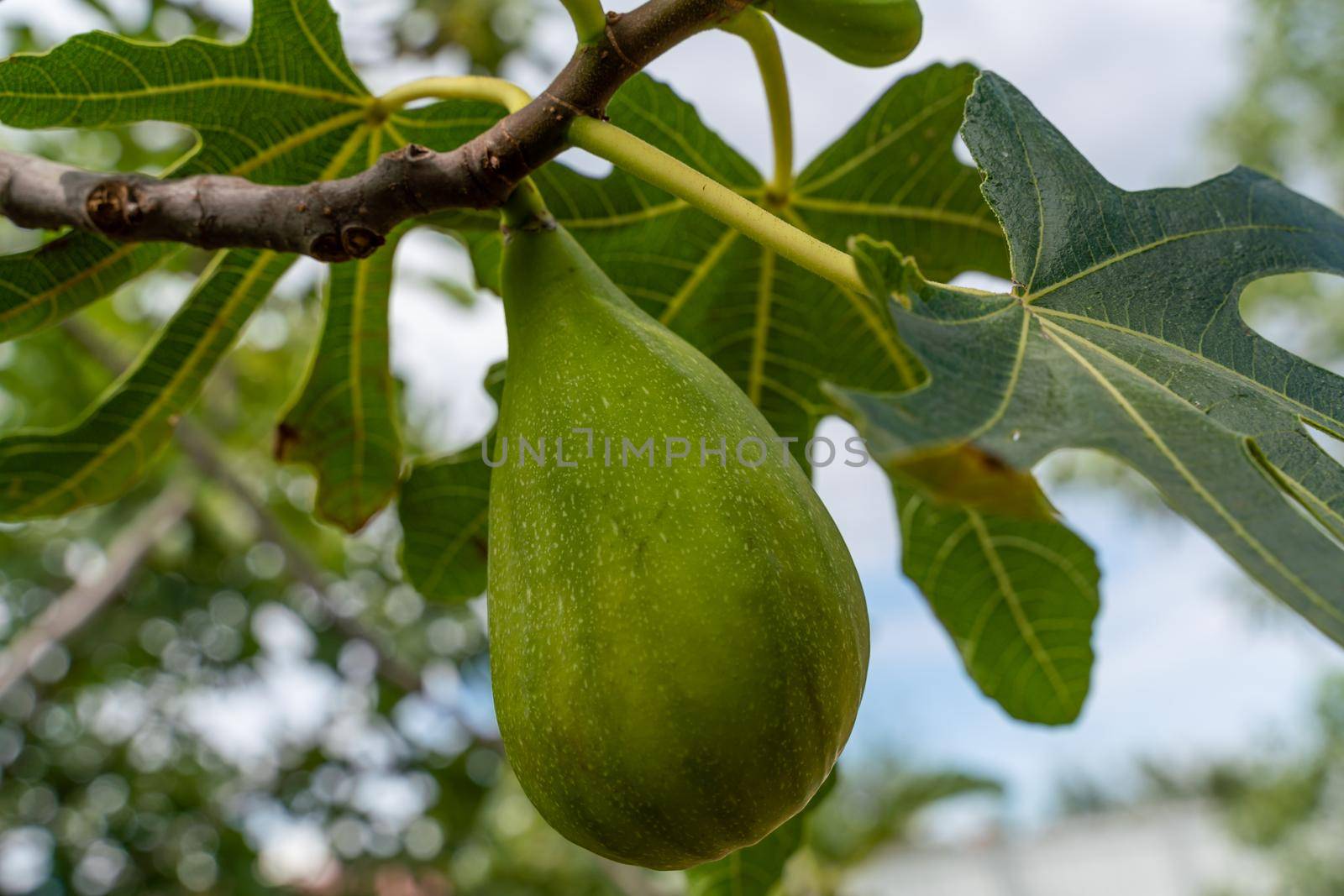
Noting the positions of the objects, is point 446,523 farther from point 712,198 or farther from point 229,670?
point 229,670

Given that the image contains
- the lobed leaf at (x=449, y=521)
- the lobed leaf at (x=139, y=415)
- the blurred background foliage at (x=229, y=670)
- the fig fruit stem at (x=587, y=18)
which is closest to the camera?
the fig fruit stem at (x=587, y=18)

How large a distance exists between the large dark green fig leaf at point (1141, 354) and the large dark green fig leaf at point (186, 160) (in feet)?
2.19

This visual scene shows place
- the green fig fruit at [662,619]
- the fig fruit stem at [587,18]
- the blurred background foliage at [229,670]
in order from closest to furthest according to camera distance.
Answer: the green fig fruit at [662,619], the fig fruit stem at [587,18], the blurred background foliage at [229,670]

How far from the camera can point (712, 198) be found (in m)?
0.81

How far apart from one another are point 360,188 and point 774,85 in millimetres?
480

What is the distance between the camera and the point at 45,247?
1133 mm

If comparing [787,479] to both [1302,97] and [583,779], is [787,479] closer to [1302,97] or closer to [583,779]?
[583,779]

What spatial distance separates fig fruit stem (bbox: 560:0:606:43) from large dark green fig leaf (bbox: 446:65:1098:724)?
0.44 meters

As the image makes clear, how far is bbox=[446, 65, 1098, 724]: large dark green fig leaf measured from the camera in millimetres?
1329

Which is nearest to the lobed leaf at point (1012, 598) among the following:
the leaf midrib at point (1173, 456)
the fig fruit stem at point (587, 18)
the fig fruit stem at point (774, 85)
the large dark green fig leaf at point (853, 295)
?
the large dark green fig leaf at point (853, 295)

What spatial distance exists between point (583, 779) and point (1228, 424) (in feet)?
1.69

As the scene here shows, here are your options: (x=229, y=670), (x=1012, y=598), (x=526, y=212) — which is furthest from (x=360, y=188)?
(x=229, y=670)

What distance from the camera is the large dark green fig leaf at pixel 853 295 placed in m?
1.33

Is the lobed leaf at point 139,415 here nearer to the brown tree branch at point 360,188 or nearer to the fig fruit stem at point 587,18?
the brown tree branch at point 360,188
